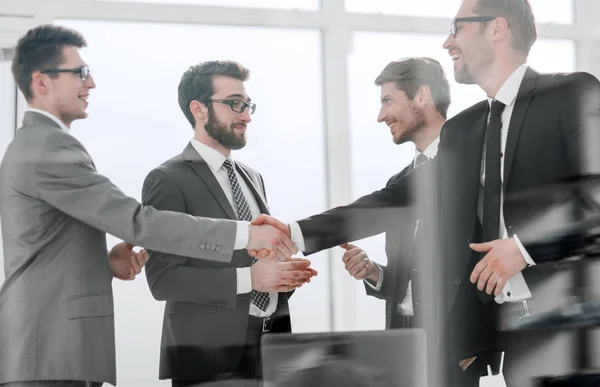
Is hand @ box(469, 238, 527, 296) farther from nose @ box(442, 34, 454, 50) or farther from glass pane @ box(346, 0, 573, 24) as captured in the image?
glass pane @ box(346, 0, 573, 24)

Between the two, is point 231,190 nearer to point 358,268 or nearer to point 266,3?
point 358,268

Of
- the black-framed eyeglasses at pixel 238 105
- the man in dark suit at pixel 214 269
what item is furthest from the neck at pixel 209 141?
the black-framed eyeglasses at pixel 238 105

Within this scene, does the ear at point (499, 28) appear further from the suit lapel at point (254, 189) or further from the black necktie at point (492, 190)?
the suit lapel at point (254, 189)

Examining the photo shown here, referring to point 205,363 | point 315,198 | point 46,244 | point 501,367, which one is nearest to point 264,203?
point 315,198

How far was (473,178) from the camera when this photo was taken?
227cm

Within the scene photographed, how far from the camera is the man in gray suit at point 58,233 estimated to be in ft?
6.50

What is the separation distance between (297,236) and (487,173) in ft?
2.27

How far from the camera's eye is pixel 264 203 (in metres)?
2.15

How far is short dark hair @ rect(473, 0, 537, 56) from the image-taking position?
232cm

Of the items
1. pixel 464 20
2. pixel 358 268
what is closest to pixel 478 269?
pixel 358 268

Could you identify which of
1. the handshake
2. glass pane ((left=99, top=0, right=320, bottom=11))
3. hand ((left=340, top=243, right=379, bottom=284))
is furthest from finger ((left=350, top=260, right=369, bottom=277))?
glass pane ((left=99, top=0, right=320, bottom=11))

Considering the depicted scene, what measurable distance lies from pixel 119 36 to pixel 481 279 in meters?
1.44

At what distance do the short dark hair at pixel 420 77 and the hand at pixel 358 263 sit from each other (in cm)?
56

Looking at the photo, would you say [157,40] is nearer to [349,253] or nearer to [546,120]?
[349,253]
